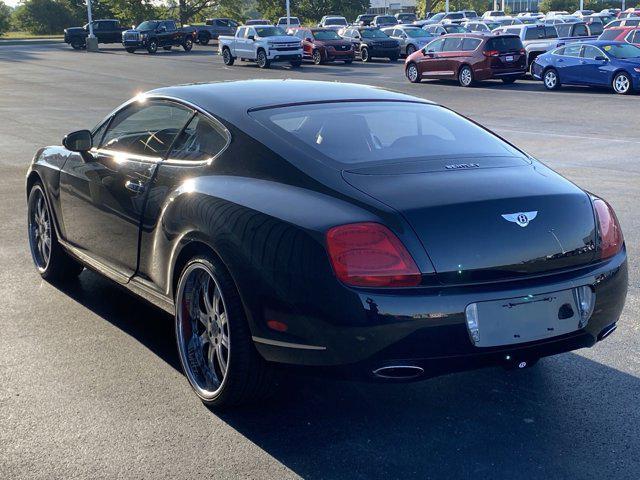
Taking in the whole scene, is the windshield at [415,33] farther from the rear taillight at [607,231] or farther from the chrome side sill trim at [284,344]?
the chrome side sill trim at [284,344]

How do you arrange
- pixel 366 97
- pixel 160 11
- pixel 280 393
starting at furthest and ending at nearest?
pixel 160 11, pixel 366 97, pixel 280 393

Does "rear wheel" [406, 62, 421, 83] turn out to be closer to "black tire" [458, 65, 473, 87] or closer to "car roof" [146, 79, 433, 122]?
"black tire" [458, 65, 473, 87]

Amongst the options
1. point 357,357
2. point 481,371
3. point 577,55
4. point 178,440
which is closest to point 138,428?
point 178,440

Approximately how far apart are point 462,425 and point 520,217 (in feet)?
3.23

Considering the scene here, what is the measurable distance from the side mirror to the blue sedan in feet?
67.1

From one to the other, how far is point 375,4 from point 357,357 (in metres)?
138

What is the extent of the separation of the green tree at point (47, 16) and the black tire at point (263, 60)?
178ft

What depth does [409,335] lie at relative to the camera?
3654 mm

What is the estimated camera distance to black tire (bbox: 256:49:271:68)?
129ft

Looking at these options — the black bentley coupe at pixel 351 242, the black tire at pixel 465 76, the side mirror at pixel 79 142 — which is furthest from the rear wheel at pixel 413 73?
the black bentley coupe at pixel 351 242

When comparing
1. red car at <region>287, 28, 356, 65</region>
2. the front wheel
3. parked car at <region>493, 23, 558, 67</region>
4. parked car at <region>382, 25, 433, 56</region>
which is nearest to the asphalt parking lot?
the front wheel

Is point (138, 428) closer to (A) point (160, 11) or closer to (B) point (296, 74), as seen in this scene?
(B) point (296, 74)

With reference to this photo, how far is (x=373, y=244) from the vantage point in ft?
12.2

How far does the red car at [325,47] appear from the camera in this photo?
39.8 m
